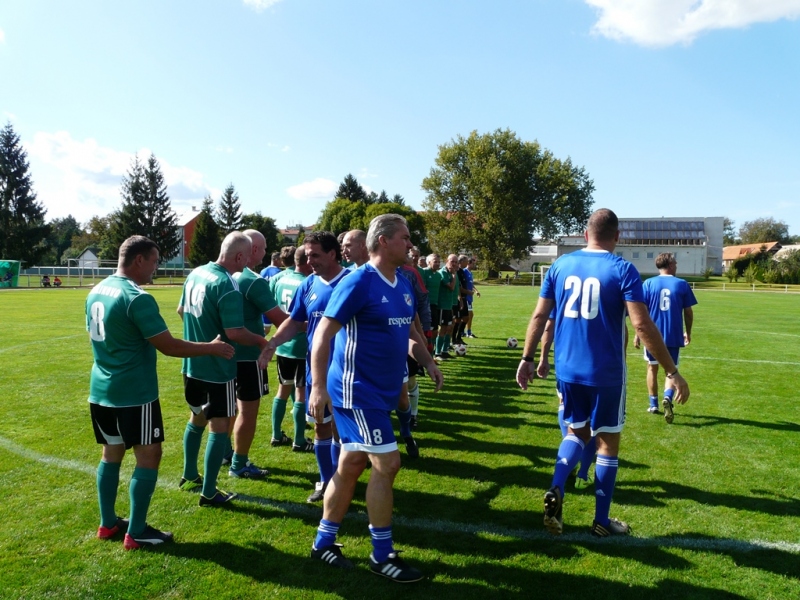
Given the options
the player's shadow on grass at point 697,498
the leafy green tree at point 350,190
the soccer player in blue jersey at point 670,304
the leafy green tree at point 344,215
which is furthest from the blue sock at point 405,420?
the leafy green tree at point 350,190

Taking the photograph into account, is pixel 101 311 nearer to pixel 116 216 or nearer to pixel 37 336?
pixel 37 336

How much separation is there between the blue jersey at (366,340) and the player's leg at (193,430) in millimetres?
1636

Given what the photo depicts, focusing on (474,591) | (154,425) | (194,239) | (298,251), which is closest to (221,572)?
(154,425)

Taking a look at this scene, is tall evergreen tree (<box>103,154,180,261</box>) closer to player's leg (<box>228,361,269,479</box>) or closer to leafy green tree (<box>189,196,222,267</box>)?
leafy green tree (<box>189,196,222,267</box>)

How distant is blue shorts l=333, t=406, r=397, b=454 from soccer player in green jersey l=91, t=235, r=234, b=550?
3.29 ft

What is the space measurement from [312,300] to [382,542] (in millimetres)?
1962

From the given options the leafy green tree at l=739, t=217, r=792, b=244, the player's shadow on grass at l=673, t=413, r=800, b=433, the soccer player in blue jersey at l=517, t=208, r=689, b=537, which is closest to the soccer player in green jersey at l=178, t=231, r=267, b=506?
the soccer player in blue jersey at l=517, t=208, r=689, b=537

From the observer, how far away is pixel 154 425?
12.6ft

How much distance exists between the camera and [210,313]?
14.9 ft

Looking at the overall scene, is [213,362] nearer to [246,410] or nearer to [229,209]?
[246,410]

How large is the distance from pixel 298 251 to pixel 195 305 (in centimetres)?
162

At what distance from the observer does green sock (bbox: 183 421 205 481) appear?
4816 mm

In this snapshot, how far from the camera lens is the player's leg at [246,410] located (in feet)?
16.4

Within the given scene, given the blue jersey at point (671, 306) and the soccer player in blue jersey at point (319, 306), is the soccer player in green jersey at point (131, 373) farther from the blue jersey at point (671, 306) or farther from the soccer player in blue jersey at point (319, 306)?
the blue jersey at point (671, 306)
